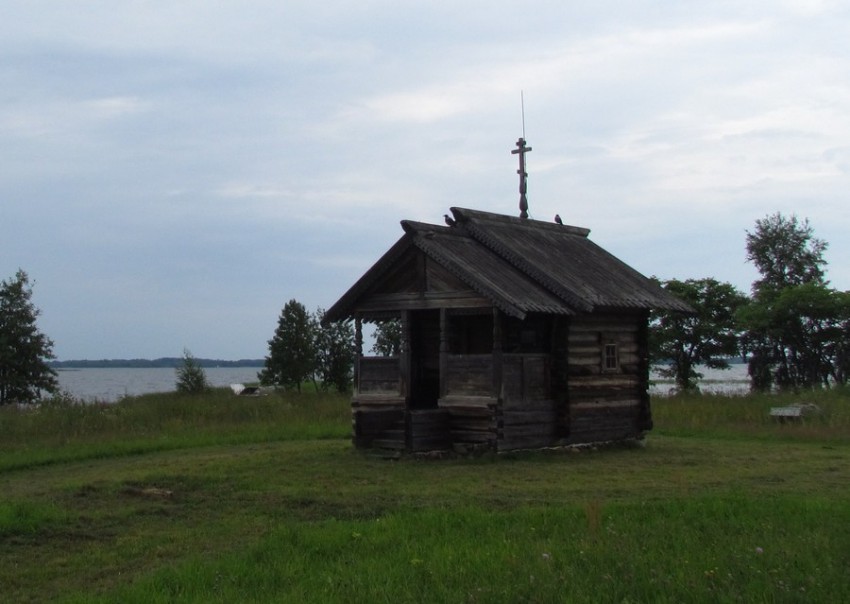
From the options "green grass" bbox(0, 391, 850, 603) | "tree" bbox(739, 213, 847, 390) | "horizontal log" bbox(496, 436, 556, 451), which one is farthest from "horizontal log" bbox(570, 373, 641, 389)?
"tree" bbox(739, 213, 847, 390)

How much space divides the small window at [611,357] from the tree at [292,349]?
1050 inches

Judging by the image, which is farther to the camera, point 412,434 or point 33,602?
point 412,434

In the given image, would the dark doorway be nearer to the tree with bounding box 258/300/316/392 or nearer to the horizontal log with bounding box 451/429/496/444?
the horizontal log with bounding box 451/429/496/444

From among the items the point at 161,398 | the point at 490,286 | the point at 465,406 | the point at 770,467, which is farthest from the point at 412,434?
the point at 161,398

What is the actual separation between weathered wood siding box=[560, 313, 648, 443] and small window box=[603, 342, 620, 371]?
8 cm

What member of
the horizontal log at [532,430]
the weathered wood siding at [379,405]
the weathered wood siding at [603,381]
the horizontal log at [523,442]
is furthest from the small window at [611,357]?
the weathered wood siding at [379,405]

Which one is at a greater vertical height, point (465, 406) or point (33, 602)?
point (465, 406)

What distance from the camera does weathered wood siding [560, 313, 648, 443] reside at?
21125 millimetres

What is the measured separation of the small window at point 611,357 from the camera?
22312mm

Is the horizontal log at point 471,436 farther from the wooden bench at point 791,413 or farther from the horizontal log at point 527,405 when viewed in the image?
the wooden bench at point 791,413

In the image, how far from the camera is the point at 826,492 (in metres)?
14.2

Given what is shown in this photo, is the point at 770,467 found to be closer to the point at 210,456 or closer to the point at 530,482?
the point at 530,482

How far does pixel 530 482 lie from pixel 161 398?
1922cm

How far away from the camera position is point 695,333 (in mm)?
46562
